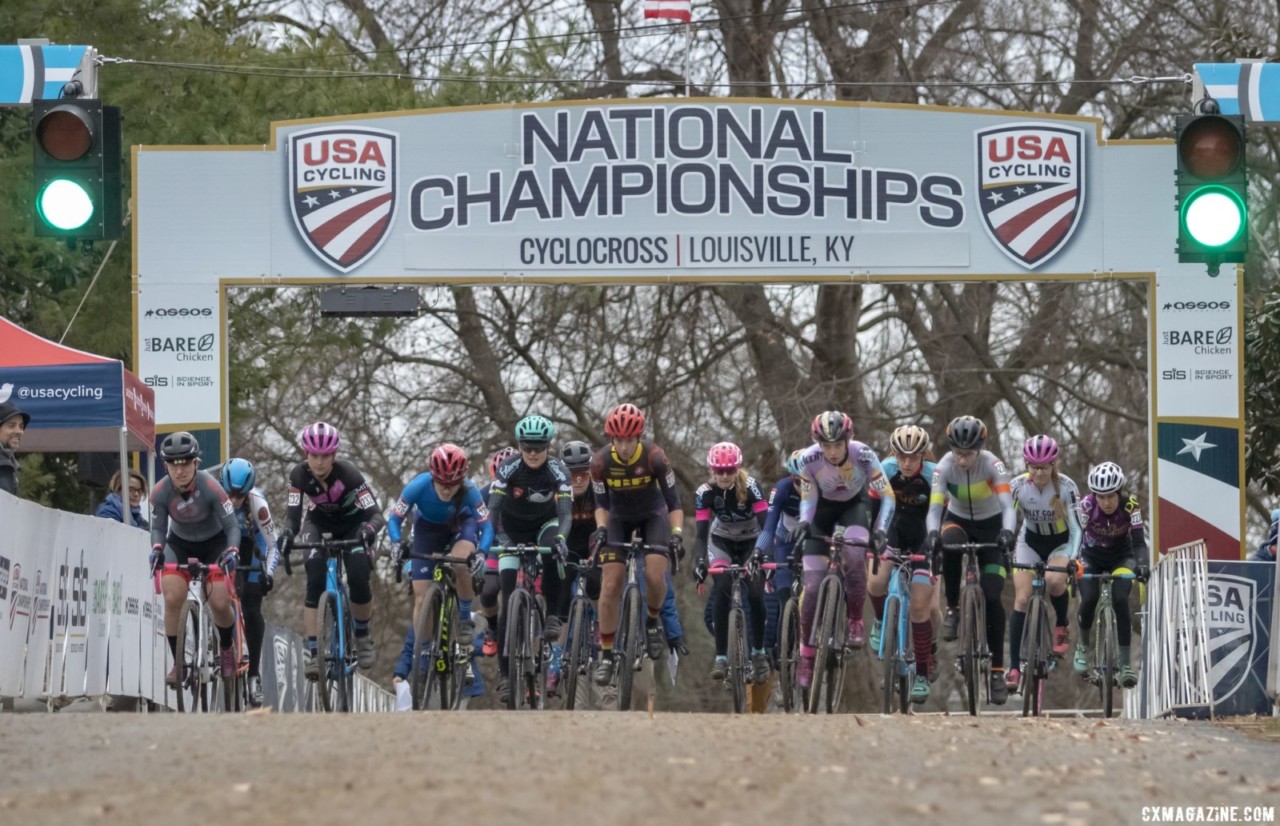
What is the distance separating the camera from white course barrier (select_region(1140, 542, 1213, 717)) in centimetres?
1681

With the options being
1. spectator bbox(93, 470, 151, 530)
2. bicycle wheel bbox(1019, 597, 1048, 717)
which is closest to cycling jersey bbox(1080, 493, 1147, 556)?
bicycle wheel bbox(1019, 597, 1048, 717)

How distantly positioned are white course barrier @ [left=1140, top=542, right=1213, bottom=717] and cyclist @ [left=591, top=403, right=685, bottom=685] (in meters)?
4.02

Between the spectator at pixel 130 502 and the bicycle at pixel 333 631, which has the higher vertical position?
the spectator at pixel 130 502

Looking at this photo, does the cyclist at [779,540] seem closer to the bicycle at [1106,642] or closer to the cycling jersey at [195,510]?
the bicycle at [1106,642]

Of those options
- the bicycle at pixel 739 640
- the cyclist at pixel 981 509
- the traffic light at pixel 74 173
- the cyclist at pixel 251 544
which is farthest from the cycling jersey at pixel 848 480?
the traffic light at pixel 74 173

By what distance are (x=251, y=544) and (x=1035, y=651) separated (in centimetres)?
561

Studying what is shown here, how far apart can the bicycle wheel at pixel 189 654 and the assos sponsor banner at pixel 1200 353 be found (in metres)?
A: 9.25

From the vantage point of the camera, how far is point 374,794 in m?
8.32

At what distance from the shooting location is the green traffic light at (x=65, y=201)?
12.4 meters

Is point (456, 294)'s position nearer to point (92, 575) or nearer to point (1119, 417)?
point (1119, 417)

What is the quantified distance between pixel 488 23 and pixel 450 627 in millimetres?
17160

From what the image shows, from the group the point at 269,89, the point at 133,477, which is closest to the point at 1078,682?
the point at 269,89

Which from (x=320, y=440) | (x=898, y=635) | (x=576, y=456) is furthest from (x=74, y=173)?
(x=898, y=635)

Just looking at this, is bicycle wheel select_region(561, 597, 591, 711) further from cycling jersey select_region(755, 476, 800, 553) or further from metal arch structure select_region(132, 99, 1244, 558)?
metal arch structure select_region(132, 99, 1244, 558)
